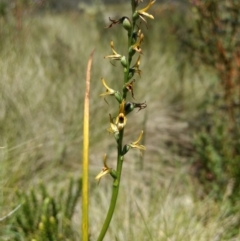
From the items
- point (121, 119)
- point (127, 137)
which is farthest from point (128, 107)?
point (127, 137)

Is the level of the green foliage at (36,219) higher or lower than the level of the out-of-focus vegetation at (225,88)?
lower

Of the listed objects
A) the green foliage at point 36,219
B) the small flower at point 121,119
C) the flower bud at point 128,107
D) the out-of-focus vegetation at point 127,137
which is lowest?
the small flower at point 121,119

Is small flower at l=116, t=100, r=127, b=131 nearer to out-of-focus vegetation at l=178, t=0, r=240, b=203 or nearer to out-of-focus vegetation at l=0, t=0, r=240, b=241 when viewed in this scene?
out-of-focus vegetation at l=0, t=0, r=240, b=241

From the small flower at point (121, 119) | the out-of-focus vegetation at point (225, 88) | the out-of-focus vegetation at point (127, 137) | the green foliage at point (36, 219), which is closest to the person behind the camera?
the small flower at point (121, 119)

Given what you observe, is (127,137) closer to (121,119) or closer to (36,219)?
(36,219)

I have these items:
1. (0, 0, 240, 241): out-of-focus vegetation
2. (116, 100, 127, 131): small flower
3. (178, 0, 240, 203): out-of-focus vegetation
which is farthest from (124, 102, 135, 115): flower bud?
(178, 0, 240, 203): out-of-focus vegetation

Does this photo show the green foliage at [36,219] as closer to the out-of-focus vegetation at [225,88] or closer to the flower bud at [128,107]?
the flower bud at [128,107]

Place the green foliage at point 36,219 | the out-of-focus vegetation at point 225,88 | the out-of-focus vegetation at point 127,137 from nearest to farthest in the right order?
the green foliage at point 36,219, the out-of-focus vegetation at point 127,137, the out-of-focus vegetation at point 225,88

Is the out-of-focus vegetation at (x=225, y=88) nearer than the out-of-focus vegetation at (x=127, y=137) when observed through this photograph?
No

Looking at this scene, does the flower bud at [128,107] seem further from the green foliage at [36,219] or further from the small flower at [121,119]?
the green foliage at [36,219]

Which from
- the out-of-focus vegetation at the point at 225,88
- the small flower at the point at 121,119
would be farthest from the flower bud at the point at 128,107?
the out-of-focus vegetation at the point at 225,88
